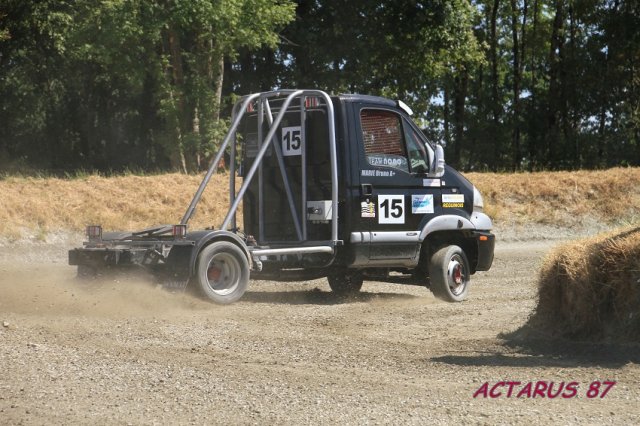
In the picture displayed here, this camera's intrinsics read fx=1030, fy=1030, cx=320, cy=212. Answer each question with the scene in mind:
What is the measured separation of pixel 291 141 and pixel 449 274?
2.85 m

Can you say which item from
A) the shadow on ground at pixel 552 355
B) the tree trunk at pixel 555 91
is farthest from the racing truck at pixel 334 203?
the tree trunk at pixel 555 91

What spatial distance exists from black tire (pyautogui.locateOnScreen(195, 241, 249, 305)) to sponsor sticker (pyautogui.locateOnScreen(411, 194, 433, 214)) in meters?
2.62

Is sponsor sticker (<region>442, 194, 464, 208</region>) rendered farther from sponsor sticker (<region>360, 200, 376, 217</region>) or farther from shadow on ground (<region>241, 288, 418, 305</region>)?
shadow on ground (<region>241, 288, 418, 305</region>)

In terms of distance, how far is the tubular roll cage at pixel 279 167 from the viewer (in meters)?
13.2

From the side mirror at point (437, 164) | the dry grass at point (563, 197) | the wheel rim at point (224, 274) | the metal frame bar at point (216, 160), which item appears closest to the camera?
the wheel rim at point (224, 274)

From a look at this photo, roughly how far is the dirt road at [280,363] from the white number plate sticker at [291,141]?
6.73 feet

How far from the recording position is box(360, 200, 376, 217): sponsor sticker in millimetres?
13453

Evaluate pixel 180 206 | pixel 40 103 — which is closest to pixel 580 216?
pixel 180 206

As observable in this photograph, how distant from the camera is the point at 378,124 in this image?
13.9 m

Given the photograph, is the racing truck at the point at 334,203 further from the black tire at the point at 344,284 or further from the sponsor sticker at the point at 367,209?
the black tire at the point at 344,284

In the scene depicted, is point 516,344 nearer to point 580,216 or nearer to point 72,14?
point 580,216

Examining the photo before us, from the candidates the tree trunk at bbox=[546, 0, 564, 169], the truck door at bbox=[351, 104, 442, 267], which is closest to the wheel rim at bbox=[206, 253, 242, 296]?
the truck door at bbox=[351, 104, 442, 267]

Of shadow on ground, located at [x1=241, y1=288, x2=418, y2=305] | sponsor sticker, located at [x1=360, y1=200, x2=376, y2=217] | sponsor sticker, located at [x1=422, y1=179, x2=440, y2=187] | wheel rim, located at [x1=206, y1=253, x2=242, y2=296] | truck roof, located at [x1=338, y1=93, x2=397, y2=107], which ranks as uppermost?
truck roof, located at [x1=338, y1=93, x2=397, y2=107]

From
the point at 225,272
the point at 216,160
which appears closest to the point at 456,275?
the point at 225,272
